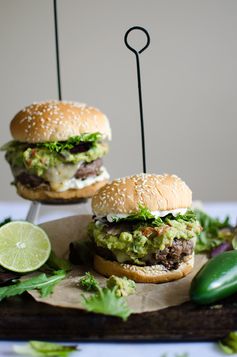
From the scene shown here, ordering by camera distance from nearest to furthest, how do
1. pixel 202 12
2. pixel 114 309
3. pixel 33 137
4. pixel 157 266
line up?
pixel 114 309, pixel 157 266, pixel 33 137, pixel 202 12

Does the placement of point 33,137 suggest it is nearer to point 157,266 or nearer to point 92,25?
point 157,266

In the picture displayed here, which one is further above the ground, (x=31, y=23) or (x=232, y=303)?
(x=31, y=23)

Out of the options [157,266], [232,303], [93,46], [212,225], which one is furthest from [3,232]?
[93,46]

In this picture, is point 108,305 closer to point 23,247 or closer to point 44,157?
point 23,247

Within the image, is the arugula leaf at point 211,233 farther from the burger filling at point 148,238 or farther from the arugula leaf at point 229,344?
the arugula leaf at point 229,344

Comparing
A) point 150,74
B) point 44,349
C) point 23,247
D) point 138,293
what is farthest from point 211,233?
point 150,74

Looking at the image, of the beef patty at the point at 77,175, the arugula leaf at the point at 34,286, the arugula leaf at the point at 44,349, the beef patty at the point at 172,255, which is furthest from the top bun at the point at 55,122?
the arugula leaf at the point at 44,349

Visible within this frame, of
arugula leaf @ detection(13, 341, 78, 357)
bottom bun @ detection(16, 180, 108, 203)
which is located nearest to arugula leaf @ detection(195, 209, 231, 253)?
bottom bun @ detection(16, 180, 108, 203)
